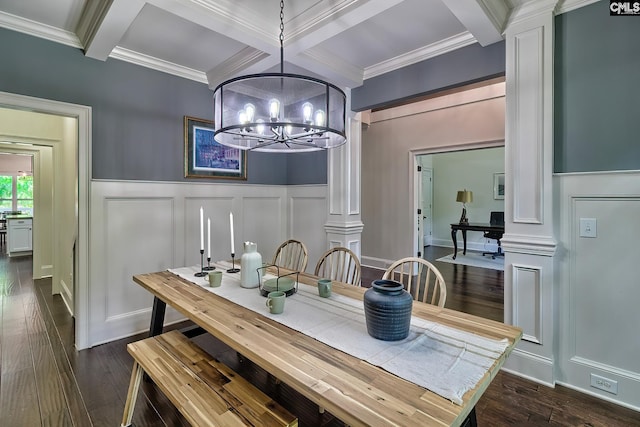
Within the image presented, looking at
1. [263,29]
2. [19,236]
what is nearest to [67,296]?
[263,29]

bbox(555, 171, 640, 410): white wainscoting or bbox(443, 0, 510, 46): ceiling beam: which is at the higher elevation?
bbox(443, 0, 510, 46): ceiling beam

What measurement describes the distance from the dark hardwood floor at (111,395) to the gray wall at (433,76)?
2296mm

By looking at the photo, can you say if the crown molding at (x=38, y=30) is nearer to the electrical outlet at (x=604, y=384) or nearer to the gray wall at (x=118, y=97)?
the gray wall at (x=118, y=97)

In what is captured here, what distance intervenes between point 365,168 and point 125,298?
4.29m

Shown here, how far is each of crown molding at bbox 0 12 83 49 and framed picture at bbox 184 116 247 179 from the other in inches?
39.8

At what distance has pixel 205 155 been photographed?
3.27m

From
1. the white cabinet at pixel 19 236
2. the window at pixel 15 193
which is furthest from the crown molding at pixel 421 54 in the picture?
the window at pixel 15 193

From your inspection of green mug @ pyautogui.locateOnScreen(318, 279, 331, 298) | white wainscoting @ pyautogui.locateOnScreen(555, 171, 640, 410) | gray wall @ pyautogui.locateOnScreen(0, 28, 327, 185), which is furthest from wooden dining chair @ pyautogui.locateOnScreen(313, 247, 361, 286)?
gray wall @ pyautogui.locateOnScreen(0, 28, 327, 185)

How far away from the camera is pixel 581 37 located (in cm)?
195

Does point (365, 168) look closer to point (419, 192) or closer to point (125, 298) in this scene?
point (419, 192)

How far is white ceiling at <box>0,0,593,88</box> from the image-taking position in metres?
1.95

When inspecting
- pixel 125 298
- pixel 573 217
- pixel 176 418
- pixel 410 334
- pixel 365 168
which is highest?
pixel 365 168

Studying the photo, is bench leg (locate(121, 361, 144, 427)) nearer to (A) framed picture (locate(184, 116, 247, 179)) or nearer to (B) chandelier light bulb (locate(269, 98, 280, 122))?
(B) chandelier light bulb (locate(269, 98, 280, 122))

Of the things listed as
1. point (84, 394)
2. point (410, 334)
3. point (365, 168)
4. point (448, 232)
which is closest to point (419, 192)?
point (365, 168)
